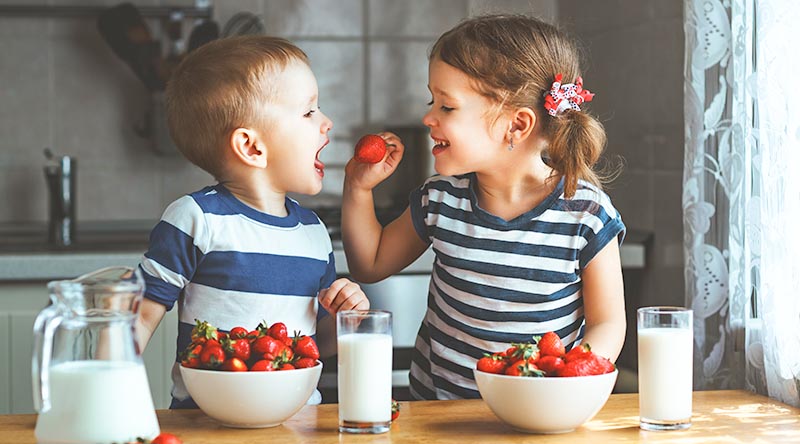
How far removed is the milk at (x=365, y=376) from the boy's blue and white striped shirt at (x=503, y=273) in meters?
0.39

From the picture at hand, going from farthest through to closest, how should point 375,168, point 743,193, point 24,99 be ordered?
point 24,99 < point 743,193 < point 375,168

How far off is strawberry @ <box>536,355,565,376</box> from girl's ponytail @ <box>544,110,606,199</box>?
40 centimetres

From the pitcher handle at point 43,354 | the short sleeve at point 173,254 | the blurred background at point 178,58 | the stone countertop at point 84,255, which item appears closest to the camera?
the pitcher handle at point 43,354

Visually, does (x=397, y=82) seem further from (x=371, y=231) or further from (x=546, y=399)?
(x=546, y=399)

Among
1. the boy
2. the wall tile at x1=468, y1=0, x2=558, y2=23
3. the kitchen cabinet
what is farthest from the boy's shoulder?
the wall tile at x1=468, y1=0, x2=558, y2=23

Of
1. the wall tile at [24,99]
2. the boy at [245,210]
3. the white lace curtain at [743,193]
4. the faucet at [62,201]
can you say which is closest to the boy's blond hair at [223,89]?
the boy at [245,210]

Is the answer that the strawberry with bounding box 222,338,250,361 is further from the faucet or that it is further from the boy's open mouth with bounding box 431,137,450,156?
the faucet

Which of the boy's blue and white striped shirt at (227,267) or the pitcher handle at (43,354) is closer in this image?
the pitcher handle at (43,354)

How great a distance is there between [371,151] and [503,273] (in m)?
0.27

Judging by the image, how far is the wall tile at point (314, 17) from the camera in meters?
2.86

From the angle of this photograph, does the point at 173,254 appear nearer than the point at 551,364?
No

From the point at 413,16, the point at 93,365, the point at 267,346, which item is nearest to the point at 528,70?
the point at 267,346

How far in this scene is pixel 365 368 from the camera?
1.12 m

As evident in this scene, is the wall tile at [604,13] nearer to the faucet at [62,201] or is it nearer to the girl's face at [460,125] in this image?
the girl's face at [460,125]
